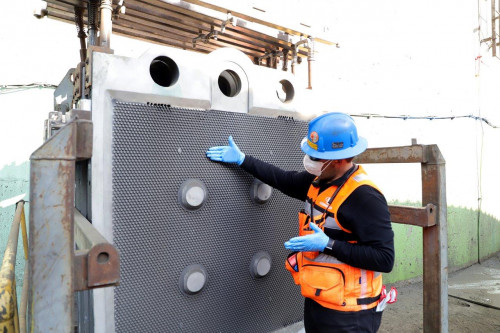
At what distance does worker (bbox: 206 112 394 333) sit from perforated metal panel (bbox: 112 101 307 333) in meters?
0.17

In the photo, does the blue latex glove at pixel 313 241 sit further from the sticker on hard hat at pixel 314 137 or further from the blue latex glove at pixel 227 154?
the blue latex glove at pixel 227 154

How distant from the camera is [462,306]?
4844mm

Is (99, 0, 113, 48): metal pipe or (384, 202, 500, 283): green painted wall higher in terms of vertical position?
(99, 0, 113, 48): metal pipe

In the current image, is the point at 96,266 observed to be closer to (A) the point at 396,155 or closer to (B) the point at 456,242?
(A) the point at 396,155

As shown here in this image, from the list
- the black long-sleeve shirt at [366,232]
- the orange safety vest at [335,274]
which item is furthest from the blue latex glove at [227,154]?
the black long-sleeve shirt at [366,232]

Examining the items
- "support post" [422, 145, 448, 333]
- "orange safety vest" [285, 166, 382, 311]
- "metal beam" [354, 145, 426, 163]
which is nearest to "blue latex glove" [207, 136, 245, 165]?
"orange safety vest" [285, 166, 382, 311]

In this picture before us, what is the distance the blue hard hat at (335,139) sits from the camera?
174cm

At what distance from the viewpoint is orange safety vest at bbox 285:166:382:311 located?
1675 millimetres

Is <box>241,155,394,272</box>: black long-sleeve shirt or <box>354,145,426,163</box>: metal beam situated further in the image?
<box>354,145,426,163</box>: metal beam

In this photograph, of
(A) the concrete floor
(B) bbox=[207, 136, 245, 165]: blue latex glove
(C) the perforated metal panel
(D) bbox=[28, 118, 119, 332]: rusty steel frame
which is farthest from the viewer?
(A) the concrete floor

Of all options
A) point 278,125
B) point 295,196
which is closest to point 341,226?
point 295,196

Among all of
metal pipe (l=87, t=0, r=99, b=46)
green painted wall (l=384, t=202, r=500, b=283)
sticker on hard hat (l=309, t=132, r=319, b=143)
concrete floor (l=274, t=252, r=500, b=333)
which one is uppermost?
metal pipe (l=87, t=0, r=99, b=46)

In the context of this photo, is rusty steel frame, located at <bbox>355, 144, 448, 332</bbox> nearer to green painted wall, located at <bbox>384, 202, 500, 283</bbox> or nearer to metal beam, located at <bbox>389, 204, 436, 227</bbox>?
metal beam, located at <bbox>389, 204, 436, 227</bbox>

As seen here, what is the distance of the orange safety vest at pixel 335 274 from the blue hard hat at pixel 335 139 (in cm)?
13
